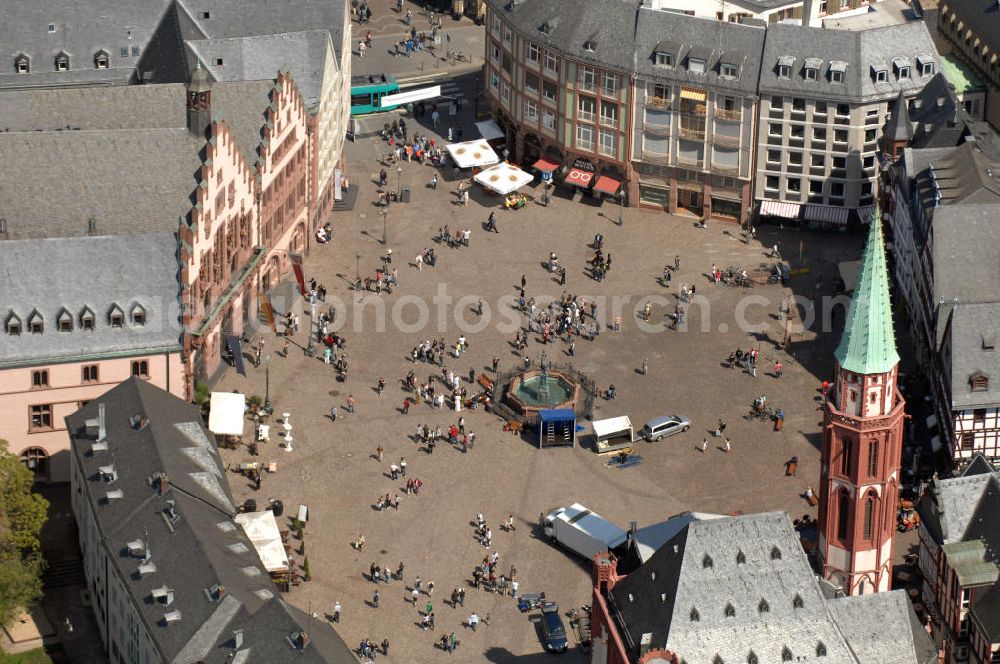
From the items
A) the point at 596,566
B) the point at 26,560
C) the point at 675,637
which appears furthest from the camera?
the point at 26,560

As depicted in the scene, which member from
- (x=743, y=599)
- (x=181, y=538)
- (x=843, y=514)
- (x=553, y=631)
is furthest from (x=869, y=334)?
(x=181, y=538)

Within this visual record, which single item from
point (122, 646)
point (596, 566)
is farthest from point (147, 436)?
point (596, 566)

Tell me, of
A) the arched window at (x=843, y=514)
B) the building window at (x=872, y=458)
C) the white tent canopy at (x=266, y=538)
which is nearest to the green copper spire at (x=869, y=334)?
the building window at (x=872, y=458)

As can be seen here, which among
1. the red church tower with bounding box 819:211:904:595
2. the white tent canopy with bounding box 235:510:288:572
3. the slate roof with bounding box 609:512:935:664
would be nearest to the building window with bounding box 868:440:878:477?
the red church tower with bounding box 819:211:904:595

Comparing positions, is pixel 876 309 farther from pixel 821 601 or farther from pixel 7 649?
pixel 7 649

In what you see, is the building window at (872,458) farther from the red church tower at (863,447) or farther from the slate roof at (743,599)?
the slate roof at (743,599)
